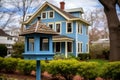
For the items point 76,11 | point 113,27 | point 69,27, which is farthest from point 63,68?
point 76,11

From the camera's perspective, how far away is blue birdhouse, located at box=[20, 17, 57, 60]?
30.1 feet

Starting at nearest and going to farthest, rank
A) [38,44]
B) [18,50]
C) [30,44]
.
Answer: [38,44]
[30,44]
[18,50]

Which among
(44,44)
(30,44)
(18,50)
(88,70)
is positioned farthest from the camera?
(18,50)

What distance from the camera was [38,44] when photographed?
9344mm

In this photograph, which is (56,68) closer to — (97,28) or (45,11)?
(45,11)

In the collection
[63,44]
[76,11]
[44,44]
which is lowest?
[63,44]

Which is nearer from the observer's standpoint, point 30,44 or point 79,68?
point 30,44

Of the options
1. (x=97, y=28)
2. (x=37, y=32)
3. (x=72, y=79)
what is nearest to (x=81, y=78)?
(x=72, y=79)

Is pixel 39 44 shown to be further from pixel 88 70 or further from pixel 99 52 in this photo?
pixel 99 52

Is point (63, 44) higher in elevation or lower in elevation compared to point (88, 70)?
higher

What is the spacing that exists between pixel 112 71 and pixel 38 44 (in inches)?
162

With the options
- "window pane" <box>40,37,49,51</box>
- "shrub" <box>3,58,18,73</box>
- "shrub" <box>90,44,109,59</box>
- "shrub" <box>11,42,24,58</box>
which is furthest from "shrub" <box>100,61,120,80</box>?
"shrub" <box>90,44,109,59</box>

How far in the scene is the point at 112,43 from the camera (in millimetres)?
16141

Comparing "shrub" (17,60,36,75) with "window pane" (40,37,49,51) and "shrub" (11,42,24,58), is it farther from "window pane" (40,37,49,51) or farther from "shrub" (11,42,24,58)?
"shrub" (11,42,24,58)
